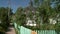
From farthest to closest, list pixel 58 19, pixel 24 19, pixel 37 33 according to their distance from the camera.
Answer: pixel 24 19
pixel 58 19
pixel 37 33

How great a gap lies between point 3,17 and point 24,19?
6839mm

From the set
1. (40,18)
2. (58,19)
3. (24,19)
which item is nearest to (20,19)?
(24,19)

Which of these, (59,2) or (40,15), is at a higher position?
(59,2)

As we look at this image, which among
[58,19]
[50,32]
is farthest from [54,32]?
[58,19]

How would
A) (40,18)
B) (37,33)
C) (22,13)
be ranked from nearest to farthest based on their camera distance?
(37,33) < (40,18) < (22,13)

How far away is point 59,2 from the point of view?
18.4 meters

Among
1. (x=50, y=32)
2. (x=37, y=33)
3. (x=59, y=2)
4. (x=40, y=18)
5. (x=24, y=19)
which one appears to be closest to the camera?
(x=37, y=33)

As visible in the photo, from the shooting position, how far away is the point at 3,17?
52938mm

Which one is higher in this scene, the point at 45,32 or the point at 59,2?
the point at 59,2

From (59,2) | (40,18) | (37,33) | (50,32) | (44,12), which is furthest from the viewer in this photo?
(40,18)

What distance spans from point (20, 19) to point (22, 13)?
10.0ft

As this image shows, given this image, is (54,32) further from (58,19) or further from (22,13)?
(22,13)

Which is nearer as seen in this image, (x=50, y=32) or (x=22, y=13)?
(x=50, y=32)

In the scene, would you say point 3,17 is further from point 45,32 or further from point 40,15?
point 45,32
